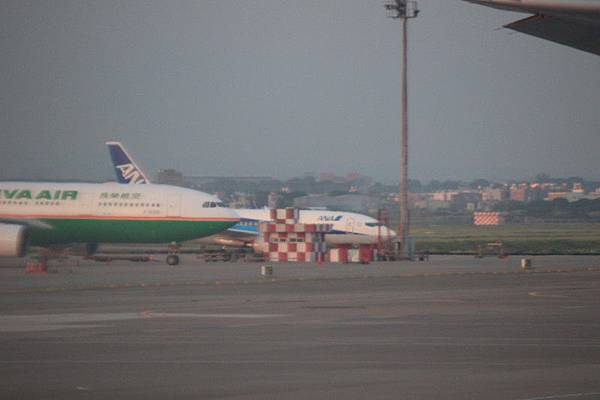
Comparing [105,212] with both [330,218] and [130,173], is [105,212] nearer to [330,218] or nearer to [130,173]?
[330,218]

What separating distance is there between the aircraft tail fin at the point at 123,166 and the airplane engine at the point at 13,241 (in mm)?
35853

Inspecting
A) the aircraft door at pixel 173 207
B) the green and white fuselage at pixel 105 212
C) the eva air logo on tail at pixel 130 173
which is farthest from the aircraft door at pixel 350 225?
the eva air logo on tail at pixel 130 173

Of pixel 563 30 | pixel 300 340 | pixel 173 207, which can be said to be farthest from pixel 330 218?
pixel 563 30

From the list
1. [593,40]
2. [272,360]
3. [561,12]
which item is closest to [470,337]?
[272,360]

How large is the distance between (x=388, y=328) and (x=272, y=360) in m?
5.18

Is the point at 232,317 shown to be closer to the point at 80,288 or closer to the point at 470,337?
the point at 470,337

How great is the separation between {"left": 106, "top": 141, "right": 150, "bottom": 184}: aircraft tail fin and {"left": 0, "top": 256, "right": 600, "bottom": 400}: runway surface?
Answer: 48.2m

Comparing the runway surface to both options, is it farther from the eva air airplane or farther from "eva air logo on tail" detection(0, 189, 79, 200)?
"eva air logo on tail" detection(0, 189, 79, 200)

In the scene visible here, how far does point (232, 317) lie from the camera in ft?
78.8

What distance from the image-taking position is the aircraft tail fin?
84.9 m

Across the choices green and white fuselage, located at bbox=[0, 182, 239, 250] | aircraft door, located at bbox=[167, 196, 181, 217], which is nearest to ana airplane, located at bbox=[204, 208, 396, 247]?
green and white fuselage, located at bbox=[0, 182, 239, 250]

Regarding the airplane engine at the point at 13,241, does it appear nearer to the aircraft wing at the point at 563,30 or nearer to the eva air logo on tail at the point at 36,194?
the eva air logo on tail at the point at 36,194

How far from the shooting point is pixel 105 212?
55.2 m

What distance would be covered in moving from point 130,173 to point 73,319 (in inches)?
2459
